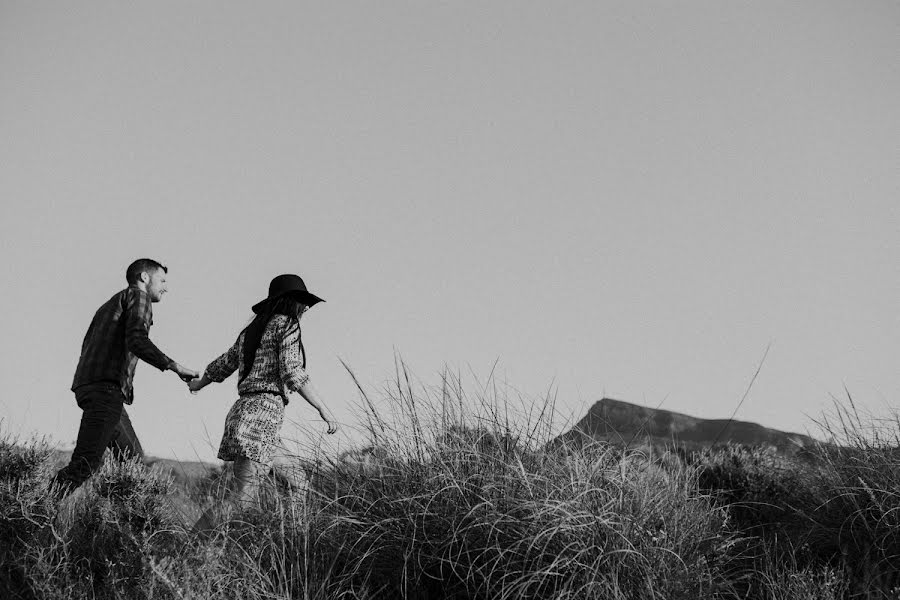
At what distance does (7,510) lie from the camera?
4.73 metres

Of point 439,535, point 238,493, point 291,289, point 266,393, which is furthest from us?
point 291,289

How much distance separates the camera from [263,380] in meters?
4.81

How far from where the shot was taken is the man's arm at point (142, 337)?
533 centimetres

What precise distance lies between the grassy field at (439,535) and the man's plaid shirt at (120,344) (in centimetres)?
75

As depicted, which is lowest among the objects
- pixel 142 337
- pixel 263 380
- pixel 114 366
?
pixel 263 380

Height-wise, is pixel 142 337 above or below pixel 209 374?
above

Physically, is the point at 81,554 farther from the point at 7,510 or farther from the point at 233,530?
the point at 233,530

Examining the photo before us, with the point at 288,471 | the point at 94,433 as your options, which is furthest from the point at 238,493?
the point at 94,433

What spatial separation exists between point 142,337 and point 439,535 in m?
2.80

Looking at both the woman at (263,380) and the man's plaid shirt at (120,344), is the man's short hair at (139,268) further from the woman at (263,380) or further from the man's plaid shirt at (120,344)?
the woman at (263,380)

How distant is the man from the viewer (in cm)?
529

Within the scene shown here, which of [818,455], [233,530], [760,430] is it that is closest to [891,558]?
[818,455]

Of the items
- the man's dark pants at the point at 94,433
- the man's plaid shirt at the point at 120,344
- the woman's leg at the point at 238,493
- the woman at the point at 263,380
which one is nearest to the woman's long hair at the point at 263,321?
the woman at the point at 263,380

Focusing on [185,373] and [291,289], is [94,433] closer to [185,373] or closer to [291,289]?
[185,373]
